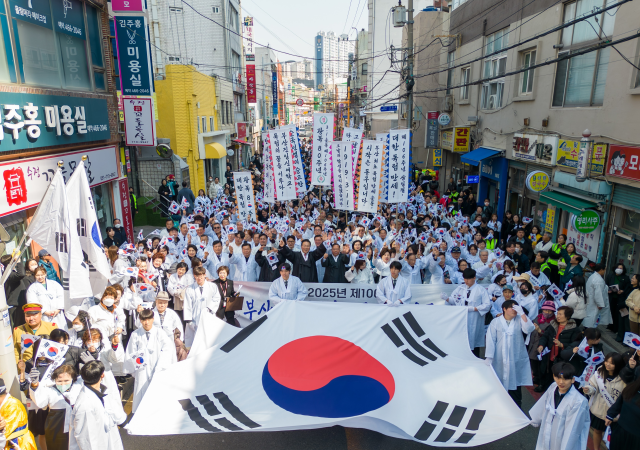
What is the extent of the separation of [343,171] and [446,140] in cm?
1270

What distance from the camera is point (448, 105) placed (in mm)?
22484

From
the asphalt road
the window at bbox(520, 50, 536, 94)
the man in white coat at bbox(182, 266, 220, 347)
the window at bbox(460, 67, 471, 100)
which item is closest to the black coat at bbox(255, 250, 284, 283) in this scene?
the man in white coat at bbox(182, 266, 220, 347)

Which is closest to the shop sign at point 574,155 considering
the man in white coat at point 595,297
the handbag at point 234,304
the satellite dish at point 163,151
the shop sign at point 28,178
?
the man in white coat at point 595,297

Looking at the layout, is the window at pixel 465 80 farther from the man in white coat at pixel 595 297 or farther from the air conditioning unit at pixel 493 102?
the man in white coat at pixel 595 297

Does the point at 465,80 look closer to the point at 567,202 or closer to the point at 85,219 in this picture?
the point at 567,202

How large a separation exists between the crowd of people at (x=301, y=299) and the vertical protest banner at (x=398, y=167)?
94 centimetres

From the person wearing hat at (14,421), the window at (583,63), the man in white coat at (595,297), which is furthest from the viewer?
the window at (583,63)

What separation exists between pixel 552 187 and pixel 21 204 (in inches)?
516

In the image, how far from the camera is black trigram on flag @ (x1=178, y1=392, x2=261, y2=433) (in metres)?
4.74

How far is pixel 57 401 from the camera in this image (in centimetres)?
487

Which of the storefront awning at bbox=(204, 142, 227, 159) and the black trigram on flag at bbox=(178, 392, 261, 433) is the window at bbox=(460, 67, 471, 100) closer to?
the storefront awning at bbox=(204, 142, 227, 159)

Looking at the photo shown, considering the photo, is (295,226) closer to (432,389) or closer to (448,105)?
(432,389)

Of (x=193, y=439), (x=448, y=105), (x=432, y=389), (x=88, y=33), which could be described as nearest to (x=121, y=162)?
(x=88, y=33)

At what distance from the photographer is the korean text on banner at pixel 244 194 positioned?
11836mm
